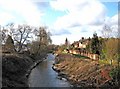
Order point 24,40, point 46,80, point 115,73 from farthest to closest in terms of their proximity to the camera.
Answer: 1. point 24,40
2. point 46,80
3. point 115,73

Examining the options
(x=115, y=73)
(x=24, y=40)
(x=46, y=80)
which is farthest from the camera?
(x=24, y=40)

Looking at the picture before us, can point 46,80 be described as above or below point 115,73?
below

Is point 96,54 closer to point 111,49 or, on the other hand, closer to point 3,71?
point 111,49

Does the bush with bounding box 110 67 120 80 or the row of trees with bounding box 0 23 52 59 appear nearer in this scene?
the bush with bounding box 110 67 120 80

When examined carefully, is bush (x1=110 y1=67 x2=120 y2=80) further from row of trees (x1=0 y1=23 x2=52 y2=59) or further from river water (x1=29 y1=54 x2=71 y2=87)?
row of trees (x1=0 y1=23 x2=52 y2=59)

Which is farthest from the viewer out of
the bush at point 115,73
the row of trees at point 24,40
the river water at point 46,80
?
the row of trees at point 24,40

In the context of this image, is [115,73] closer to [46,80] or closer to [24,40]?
[46,80]

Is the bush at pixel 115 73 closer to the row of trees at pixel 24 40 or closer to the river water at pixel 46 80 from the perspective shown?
the river water at pixel 46 80

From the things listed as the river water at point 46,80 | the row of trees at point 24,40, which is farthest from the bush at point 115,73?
the row of trees at point 24,40

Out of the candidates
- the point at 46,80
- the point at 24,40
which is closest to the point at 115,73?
the point at 46,80

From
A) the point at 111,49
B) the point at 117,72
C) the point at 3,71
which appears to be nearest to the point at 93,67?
the point at 111,49

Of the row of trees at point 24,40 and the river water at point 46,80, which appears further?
the row of trees at point 24,40

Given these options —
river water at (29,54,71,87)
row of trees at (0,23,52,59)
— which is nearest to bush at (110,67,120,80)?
river water at (29,54,71,87)

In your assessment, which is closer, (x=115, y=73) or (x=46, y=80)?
(x=115, y=73)
